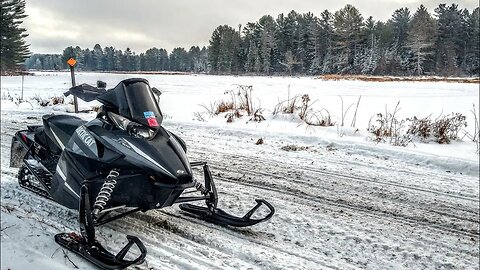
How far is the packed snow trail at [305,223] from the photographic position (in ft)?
8.59

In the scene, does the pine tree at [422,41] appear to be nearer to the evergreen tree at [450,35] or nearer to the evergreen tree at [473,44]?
the evergreen tree at [450,35]

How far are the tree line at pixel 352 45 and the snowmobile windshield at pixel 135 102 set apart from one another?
3810cm

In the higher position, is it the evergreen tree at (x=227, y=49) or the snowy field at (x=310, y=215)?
the evergreen tree at (x=227, y=49)

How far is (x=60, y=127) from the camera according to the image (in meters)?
3.29

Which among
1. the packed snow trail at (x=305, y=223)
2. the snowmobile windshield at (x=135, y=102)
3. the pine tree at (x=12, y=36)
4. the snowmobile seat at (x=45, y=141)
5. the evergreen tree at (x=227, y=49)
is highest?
the evergreen tree at (x=227, y=49)

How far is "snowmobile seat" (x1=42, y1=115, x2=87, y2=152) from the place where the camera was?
10.5 feet

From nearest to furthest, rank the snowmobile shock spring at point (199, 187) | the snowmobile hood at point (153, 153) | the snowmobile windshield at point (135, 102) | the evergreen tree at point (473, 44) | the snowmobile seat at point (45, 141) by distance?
the snowmobile hood at point (153, 153)
the snowmobile windshield at point (135, 102)
the snowmobile shock spring at point (199, 187)
the snowmobile seat at point (45, 141)
the evergreen tree at point (473, 44)

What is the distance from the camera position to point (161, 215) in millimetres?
3236

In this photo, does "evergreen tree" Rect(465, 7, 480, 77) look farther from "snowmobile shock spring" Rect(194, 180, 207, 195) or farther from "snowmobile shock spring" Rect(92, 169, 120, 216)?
"snowmobile shock spring" Rect(92, 169, 120, 216)

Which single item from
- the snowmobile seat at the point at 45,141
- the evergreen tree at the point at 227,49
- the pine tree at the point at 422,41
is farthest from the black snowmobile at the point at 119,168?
the evergreen tree at the point at 227,49

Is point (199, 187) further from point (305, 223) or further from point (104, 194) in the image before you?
point (305, 223)

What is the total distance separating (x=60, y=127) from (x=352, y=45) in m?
49.0

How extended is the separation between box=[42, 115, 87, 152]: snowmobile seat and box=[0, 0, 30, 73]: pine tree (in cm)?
69

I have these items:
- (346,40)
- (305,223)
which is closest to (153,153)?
(305,223)
